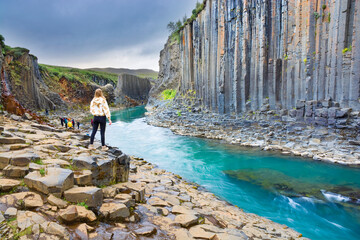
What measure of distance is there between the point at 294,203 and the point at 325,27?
481 inches

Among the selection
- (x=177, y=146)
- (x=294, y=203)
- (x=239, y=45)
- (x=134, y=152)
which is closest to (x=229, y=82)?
(x=239, y=45)

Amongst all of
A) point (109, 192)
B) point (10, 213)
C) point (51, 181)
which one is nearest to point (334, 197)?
point (109, 192)

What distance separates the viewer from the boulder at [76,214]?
3654mm

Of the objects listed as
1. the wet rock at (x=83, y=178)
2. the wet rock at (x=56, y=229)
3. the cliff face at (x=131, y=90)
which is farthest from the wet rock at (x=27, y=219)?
the cliff face at (x=131, y=90)

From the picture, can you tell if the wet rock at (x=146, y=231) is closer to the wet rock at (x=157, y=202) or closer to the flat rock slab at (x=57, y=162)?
the wet rock at (x=157, y=202)

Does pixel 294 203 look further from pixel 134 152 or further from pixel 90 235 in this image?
pixel 134 152

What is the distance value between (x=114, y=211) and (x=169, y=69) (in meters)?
48.3

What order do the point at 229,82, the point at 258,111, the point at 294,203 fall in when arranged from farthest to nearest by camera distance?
the point at 229,82 → the point at 258,111 → the point at 294,203

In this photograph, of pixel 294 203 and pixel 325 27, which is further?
pixel 325 27

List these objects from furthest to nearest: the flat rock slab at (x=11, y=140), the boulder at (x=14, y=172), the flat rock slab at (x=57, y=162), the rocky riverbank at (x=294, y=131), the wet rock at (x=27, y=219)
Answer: the rocky riverbank at (x=294, y=131), the flat rock slab at (x=11, y=140), the flat rock slab at (x=57, y=162), the boulder at (x=14, y=172), the wet rock at (x=27, y=219)

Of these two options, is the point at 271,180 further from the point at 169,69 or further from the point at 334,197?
the point at 169,69

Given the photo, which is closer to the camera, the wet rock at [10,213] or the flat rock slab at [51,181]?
the wet rock at [10,213]

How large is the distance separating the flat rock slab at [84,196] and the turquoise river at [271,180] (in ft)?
22.1

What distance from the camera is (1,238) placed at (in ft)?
9.70
